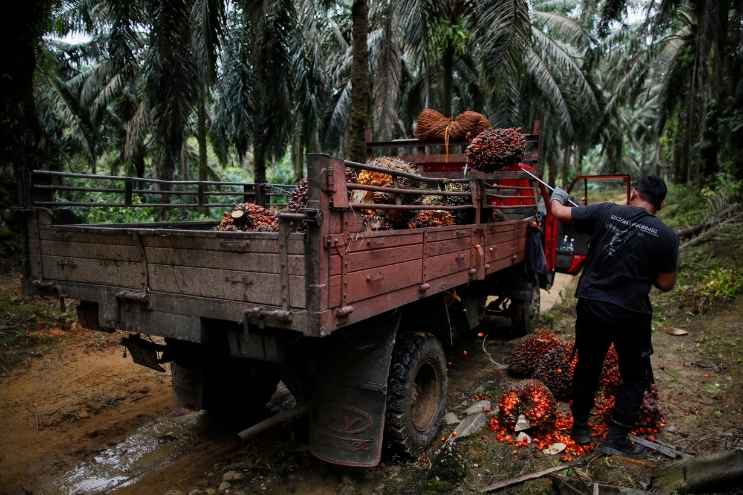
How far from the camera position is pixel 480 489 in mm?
3223

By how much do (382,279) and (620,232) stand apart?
5.78 ft

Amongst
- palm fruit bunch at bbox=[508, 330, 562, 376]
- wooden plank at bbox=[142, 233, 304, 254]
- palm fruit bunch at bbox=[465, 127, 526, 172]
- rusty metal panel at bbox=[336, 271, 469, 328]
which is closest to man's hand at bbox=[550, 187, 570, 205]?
rusty metal panel at bbox=[336, 271, 469, 328]

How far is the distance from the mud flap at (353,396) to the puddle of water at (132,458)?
4.24 ft

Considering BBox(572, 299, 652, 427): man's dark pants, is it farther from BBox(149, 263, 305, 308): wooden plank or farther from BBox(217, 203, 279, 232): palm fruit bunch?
BBox(217, 203, 279, 232): palm fruit bunch

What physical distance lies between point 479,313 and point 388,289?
258cm

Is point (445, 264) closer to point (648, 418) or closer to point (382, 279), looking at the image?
point (382, 279)

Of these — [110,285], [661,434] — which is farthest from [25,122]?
[661,434]

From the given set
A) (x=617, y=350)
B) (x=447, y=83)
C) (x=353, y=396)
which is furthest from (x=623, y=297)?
(x=447, y=83)

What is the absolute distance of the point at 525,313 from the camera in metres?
6.39

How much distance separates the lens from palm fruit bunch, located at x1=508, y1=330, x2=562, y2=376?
16.0ft

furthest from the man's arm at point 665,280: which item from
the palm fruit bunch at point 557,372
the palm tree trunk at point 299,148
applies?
the palm tree trunk at point 299,148

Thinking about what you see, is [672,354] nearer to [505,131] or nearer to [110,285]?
[505,131]

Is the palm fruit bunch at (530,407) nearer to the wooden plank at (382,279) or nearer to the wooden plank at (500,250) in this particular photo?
the wooden plank at (500,250)

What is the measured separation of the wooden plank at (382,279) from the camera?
2.77 metres
